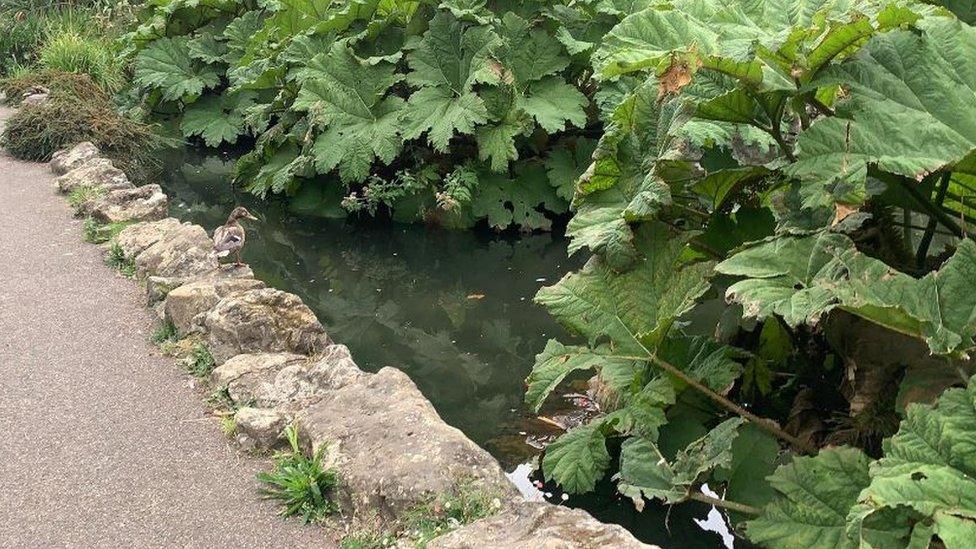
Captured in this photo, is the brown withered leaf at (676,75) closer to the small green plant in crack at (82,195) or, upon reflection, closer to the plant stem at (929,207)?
the plant stem at (929,207)

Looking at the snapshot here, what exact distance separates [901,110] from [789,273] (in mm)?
564

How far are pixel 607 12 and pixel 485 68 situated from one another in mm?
1047

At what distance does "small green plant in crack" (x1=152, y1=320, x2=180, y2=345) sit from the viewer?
5.27 m

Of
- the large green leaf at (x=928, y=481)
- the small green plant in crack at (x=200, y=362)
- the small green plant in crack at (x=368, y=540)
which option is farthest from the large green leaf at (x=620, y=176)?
the small green plant in crack at (x=200, y=362)

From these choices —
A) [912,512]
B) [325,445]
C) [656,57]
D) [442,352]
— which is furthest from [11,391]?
[912,512]

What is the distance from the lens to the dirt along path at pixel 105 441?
3615 millimetres

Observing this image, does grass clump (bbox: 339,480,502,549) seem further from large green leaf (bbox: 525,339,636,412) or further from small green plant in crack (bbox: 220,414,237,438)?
small green plant in crack (bbox: 220,414,237,438)

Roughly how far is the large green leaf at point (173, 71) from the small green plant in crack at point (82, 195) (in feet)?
9.26

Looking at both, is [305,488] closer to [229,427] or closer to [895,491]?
[229,427]

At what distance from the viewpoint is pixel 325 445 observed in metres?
3.87

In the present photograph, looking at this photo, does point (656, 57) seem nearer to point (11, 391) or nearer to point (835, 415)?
point (835, 415)

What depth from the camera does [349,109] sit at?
841 cm

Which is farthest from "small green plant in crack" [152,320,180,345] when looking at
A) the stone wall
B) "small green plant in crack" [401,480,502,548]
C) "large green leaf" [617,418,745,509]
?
"large green leaf" [617,418,745,509]

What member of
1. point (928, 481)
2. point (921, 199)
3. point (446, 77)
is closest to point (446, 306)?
point (446, 77)
